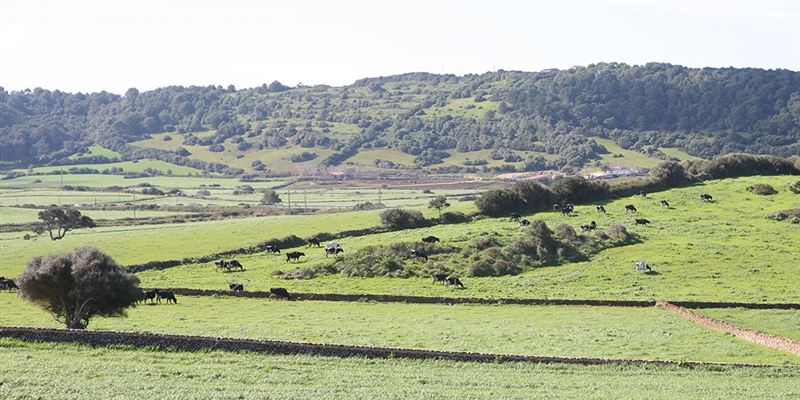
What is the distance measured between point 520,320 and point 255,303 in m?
16.2

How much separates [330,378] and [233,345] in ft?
17.6

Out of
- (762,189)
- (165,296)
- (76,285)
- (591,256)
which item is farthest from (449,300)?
(762,189)

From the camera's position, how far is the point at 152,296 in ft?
164

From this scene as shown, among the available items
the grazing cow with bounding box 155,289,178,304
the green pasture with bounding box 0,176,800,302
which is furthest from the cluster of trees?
the grazing cow with bounding box 155,289,178,304

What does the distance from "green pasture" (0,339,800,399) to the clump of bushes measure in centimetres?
5778

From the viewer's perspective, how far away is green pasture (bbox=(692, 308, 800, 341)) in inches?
1598

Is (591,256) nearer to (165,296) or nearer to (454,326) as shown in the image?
(454,326)

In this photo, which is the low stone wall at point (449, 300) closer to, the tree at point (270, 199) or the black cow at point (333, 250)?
the black cow at point (333, 250)

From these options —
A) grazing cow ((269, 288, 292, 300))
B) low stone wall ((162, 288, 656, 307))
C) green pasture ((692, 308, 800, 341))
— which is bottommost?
green pasture ((692, 308, 800, 341))

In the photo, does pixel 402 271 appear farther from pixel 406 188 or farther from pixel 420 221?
pixel 406 188

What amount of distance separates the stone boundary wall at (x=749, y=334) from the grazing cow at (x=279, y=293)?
2314 cm

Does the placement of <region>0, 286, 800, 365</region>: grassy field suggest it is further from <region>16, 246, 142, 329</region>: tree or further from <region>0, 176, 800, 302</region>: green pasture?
<region>0, 176, 800, 302</region>: green pasture

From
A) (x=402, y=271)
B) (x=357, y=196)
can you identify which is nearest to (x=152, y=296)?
(x=402, y=271)

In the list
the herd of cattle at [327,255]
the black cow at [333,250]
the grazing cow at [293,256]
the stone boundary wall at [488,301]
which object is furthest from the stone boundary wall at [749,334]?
the grazing cow at [293,256]
